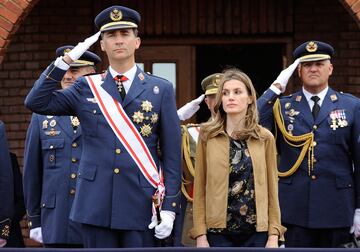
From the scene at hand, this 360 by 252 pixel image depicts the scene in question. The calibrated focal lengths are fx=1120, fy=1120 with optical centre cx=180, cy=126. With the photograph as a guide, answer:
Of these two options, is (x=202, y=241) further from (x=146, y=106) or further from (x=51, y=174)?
(x=51, y=174)

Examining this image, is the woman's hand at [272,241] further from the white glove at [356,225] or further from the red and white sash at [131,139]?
the white glove at [356,225]

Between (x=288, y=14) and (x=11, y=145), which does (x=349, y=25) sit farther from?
(x=11, y=145)

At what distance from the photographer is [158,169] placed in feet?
19.8

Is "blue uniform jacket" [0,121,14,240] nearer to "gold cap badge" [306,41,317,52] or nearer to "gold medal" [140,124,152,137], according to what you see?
"gold medal" [140,124,152,137]

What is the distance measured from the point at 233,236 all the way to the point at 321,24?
447 cm

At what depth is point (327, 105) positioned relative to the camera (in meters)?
7.50

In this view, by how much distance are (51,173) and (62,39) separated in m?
3.37

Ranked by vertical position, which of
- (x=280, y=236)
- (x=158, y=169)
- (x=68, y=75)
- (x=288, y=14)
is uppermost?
(x=288, y=14)

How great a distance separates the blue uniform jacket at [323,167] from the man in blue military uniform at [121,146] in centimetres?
143

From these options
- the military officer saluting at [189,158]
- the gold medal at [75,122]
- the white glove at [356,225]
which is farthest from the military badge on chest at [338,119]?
the gold medal at [75,122]

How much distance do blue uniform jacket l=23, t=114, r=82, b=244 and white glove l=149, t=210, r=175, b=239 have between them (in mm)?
1114

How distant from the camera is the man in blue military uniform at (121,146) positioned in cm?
593

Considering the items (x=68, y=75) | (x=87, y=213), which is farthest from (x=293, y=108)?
(x=87, y=213)

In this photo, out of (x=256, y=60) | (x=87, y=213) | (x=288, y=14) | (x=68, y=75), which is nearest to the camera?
(x=87, y=213)
